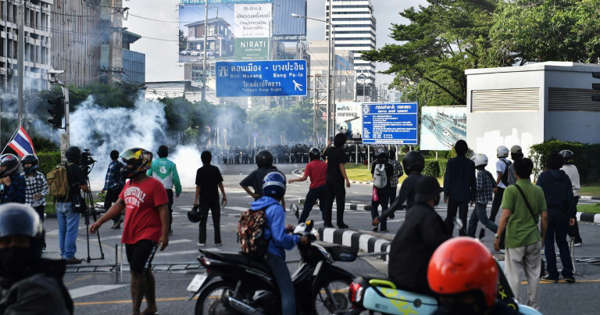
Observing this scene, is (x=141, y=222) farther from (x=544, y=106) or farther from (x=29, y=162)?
(x=544, y=106)

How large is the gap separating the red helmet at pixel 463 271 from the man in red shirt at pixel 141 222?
437cm

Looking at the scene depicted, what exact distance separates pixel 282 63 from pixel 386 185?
835 inches

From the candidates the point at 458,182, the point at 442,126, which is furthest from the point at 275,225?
the point at 442,126

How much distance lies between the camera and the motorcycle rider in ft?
8.98

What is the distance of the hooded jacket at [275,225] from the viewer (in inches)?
234

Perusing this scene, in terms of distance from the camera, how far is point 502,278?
538 cm

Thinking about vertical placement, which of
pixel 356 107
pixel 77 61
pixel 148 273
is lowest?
pixel 148 273

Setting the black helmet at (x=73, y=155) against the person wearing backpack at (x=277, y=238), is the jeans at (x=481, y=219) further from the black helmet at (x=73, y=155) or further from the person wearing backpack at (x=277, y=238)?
the person wearing backpack at (x=277, y=238)

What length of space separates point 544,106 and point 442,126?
14.0 meters

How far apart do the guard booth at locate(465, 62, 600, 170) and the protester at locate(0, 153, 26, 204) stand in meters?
25.0

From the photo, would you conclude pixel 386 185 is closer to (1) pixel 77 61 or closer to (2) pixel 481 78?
(2) pixel 481 78

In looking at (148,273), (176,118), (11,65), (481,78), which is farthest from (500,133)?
(11,65)

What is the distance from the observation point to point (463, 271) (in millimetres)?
2730

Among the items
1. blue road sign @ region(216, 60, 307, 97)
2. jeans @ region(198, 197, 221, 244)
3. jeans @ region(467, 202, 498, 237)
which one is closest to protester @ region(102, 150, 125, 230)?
jeans @ region(198, 197, 221, 244)
